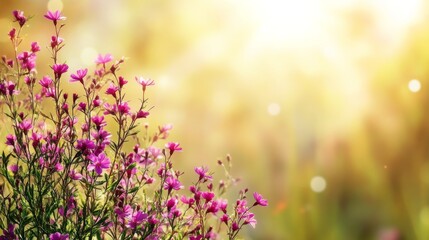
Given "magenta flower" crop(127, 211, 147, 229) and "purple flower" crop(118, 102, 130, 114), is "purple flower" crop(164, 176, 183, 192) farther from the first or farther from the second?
"purple flower" crop(118, 102, 130, 114)

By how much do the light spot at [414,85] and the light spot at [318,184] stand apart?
949mm

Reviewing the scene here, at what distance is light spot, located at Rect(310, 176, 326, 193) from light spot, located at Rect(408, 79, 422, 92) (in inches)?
37.4

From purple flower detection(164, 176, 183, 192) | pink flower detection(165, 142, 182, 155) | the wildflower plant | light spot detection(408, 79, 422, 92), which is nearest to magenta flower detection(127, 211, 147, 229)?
the wildflower plant

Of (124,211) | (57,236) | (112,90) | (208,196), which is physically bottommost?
(57,236)

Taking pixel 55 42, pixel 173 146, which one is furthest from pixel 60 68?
pixel 173 146

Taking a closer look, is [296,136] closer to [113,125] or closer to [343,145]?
[343,145]

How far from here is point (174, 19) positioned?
4902mm

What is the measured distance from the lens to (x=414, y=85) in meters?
4.78

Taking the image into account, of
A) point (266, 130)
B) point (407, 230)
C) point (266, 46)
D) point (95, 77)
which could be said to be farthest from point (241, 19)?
point (95, 77)

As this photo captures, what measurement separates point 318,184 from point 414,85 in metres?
1.03

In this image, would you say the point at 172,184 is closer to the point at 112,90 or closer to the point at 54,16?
the point at 112,90

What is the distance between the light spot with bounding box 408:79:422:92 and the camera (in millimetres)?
4781

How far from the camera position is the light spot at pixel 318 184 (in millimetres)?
4676

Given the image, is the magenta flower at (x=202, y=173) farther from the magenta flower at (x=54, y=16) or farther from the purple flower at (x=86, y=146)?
the magenta flower at (x=54, y=16)
